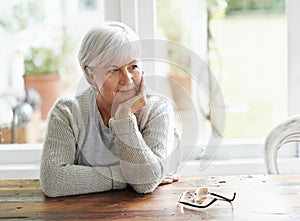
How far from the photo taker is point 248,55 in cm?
235

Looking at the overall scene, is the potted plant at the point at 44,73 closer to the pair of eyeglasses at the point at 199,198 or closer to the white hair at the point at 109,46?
the white hair at the point at 109,46

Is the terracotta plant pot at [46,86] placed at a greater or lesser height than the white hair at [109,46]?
lesser

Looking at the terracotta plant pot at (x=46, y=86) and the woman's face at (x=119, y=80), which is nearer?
the woman's face at (x=119, y=80)

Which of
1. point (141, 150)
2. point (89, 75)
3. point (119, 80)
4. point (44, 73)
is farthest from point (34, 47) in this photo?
point (141, 150)

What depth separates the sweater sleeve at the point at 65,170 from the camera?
1.73 m

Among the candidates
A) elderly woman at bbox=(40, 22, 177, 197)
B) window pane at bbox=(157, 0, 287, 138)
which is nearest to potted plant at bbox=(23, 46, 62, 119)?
window pane at bbox=(157, 0, 287, 138)

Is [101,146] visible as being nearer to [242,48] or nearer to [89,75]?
[89,75]

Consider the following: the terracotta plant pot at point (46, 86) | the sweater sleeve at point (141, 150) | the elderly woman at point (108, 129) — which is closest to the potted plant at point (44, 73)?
the terracotta plant pot at point (46, 86)

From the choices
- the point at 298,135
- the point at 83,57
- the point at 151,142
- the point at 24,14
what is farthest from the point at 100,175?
the point at 24,14

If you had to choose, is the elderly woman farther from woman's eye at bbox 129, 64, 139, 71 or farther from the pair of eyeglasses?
the pair of eyeglasses

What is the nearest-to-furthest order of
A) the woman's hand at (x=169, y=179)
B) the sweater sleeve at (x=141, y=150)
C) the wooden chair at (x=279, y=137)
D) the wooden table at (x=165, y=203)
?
the wooden table at (x=165, y=203) → the sweater sleeve at (x=141, y=150) → the woman's hand at (x=169, y=179) → the wooden chair at (x=279, y=137)

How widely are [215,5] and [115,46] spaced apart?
741 millimetres

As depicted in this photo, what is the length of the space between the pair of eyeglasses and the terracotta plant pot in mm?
881

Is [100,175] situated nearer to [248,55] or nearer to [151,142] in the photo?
[151,142]
